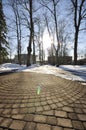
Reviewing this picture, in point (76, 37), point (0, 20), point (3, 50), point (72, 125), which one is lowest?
point (72, 125)

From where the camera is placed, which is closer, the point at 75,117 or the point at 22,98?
the point at 75,117

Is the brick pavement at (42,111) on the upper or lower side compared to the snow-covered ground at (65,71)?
lower

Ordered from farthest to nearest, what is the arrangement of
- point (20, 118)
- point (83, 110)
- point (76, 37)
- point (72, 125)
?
point (76, 37) → point (83, 110) → point (20, 118) → point (72, 125)

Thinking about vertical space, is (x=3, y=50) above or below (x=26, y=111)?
above

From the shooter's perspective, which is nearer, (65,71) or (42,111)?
(42,111)

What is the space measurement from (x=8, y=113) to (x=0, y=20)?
13320 mm

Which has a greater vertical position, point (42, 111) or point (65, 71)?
point (65, 71)

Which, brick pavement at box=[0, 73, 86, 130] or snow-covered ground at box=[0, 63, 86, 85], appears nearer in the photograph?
brick pavement at box=[0, 73, 86, 130]

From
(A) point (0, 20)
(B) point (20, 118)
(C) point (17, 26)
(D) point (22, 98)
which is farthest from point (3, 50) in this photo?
(B) point (20, 118)

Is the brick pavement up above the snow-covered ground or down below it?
below

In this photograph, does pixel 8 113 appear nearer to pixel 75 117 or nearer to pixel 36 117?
pixel 36 117

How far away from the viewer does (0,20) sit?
13.8m

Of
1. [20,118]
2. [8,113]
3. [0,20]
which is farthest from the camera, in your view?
[0,20]

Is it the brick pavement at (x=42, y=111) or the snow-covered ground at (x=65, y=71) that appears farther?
the snow-covered ground at (x=65, y=71)
